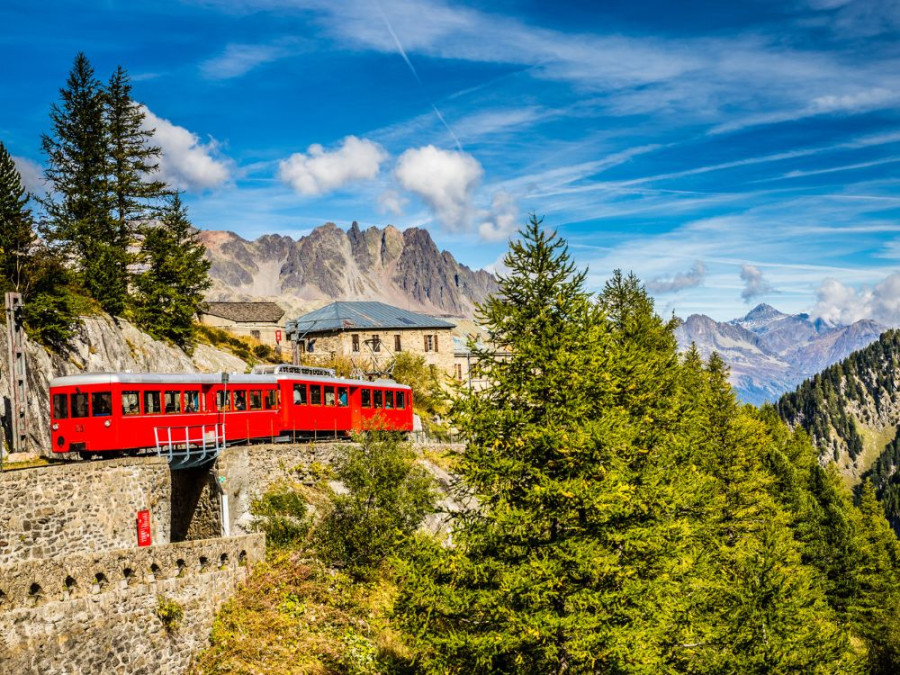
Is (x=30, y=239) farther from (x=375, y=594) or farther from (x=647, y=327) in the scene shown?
(x=647, y=327)

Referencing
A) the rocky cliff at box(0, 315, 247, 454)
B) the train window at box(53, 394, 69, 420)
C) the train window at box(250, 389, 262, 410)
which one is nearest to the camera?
the train window at box(53, 394, 69, 420)

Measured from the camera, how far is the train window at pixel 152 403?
21.6 m

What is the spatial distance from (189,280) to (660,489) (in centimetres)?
3523

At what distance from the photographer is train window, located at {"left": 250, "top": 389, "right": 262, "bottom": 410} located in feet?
87.7

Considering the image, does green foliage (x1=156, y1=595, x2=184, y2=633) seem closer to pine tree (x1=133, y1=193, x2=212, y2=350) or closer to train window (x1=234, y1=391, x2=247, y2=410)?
train window (x1=234, y1=391, x2=247, y2=410)

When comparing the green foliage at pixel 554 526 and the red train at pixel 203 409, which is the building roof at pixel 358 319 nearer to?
the red train at pixel 203 409

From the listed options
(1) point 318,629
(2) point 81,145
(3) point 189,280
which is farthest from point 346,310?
(1) point 318,629

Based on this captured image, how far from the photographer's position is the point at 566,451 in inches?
485

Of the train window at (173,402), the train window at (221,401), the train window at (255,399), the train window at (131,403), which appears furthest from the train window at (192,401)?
the train window at (255,399)

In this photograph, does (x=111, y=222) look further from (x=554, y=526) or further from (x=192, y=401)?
(x=554, y=526)

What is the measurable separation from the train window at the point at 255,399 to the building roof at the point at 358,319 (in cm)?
3137

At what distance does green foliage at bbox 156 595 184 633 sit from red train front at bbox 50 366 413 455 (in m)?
6.22

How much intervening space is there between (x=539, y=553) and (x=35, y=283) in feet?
79.7

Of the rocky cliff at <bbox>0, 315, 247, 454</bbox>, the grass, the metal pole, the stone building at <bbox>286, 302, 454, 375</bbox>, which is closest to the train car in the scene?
the metal pole
